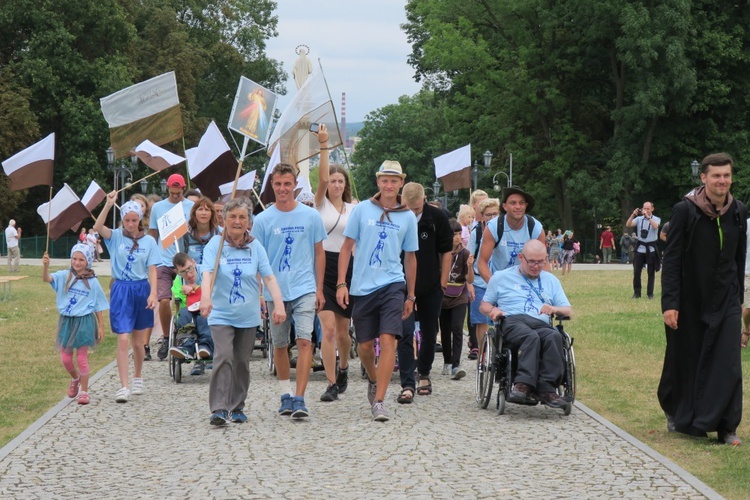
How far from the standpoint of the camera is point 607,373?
43.3 feet

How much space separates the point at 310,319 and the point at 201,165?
7.76m

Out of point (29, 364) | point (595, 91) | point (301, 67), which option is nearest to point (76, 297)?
point (29, 364)

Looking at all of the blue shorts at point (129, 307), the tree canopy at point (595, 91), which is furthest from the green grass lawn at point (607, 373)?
the tree canopy at point (595, 91)

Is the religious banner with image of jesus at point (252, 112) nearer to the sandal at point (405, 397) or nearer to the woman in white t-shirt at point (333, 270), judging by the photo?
the woman in white t-shirt at point (333, 270)

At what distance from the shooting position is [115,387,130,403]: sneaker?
10938 mm

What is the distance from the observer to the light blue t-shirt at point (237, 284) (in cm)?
961

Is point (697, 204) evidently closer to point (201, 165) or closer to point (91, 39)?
point (201, 165)

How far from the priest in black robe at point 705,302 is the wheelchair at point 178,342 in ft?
16.7

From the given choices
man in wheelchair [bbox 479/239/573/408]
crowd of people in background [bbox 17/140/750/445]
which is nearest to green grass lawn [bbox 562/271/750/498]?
crowd of people in background [bbox 17/140/750/445]

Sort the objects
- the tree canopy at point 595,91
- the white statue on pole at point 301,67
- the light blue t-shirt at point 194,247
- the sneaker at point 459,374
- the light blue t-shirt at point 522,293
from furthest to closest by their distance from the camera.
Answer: the tree canopy at point 595,91 < the white statue on pole at point 301,67 < the light blue t-shirt at point 194,247 < the sneaker at point 459,374 < the light blue t-shirt at point 522,293

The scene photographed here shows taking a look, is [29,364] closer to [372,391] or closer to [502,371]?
[372,391]

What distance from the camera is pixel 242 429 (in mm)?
9273

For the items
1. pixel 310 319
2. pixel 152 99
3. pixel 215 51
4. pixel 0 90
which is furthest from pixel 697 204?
pixel 215 51

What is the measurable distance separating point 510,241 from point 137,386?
357 centimetres
